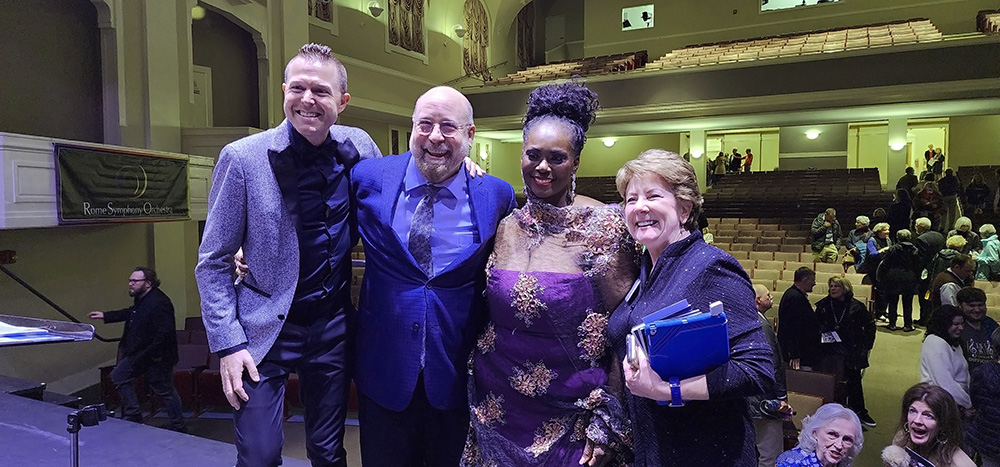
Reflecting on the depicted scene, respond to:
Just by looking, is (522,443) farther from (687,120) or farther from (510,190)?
(687,120)

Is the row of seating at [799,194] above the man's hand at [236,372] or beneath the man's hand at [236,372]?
above

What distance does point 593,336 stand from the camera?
54.4 inches

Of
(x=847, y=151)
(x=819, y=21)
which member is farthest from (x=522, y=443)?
(x=847, y=151)

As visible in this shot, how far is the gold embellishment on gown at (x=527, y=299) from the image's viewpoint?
139 centimetres

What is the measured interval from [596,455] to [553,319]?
32 centimetres

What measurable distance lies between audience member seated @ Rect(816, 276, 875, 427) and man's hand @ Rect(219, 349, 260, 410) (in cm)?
433

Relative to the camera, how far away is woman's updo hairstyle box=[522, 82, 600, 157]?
1.46 meters

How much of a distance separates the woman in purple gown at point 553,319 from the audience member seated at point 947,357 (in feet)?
10.2

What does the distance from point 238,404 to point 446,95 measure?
3.12ft

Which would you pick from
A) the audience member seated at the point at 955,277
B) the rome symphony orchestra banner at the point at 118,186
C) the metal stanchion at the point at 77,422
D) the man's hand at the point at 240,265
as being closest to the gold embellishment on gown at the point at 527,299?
the man's hand at the point at 240,265

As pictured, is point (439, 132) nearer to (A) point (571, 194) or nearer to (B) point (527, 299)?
(A) point (571, 194)

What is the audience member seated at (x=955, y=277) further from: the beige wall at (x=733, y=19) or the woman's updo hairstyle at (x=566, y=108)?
the beige wall at (x=733, y=19)

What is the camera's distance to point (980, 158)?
51.5ft

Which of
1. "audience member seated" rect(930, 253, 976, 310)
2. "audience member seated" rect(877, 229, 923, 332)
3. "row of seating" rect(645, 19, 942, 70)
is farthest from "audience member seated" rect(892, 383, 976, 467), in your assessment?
"row of seating" rect(645, 19, 942, 70)
